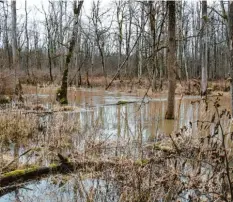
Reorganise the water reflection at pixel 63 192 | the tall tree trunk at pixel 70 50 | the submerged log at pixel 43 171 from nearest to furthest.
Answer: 1. the water reflection at pixel 63 192
2. the submerged log at pixel 43 171
3. the tall tree trunk at pixel 70 50

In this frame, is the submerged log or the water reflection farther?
the submerged log

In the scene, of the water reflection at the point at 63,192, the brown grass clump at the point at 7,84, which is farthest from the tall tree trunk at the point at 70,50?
the water reflection at the point at 63,192

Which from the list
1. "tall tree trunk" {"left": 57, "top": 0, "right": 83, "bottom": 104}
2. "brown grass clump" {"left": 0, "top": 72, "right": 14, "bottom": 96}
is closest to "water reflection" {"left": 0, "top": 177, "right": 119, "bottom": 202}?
"tall tree trunk" {"left": 57, "top": 0, "right": 83, "bottom": 104}

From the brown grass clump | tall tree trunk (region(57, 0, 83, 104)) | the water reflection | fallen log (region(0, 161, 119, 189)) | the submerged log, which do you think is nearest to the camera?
the water reflection

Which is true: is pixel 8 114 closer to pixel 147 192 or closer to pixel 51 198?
pixel 51 198

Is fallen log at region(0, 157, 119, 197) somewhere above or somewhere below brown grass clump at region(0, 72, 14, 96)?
below

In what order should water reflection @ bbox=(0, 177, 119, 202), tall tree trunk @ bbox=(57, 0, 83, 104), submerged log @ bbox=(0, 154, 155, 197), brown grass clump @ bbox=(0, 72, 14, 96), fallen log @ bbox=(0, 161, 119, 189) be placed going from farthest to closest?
brown grass clump @ bbox=(0, 72, 14, 96)
tall tree trunk @ bbox=(57, 0, 83, 104)
fallen log @ bbox=(0, 161, 119, 189)
submerged log @ bbox=(0, 154, 155, 197)
water reflection @ bbox=(0, 177, 119, 202)

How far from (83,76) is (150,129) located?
31188mm

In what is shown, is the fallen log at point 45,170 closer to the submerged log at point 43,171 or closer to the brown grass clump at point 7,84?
the submerged log at point 43,171

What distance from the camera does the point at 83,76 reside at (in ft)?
137

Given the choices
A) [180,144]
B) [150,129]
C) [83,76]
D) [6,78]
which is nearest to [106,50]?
[83,76]

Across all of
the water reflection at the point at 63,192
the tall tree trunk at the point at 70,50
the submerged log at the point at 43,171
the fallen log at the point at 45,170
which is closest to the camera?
the water reflection at the point at 63,192

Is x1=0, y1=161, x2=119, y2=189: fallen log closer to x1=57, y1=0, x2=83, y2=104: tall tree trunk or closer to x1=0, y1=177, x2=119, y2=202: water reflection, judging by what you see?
x1=0, y1=177, x2=119, y2=202: water reflection

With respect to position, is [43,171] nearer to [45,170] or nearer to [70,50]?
[45,170]
